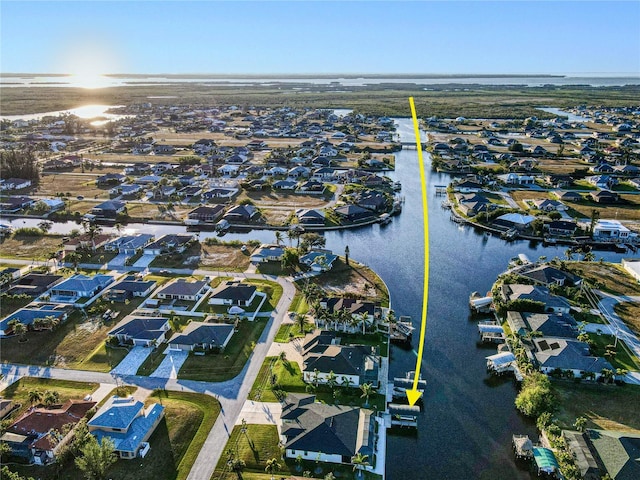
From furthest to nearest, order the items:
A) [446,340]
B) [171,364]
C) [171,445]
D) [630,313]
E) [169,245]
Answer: [169,245], [630,313], [446,340], [171,364], [171,445]

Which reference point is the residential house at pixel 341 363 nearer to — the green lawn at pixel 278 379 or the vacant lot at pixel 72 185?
the green lawn at pixel 278 379

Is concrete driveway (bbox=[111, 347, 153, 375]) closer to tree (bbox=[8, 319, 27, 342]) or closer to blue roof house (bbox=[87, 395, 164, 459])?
blue roof house (bbox=[87, 395, 164, 459])

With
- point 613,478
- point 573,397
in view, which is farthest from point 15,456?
point 573,397

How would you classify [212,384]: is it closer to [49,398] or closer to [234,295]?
[49,398]

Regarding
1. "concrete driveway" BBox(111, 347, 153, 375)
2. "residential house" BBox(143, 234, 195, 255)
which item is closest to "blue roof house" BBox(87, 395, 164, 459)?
"concrete driveway" BBox(111, 347, 153, 375)

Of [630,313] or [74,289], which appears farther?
[74,289]

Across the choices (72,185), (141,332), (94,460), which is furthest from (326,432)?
(72,185)

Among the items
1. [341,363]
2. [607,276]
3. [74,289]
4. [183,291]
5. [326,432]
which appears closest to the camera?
[326,432]
